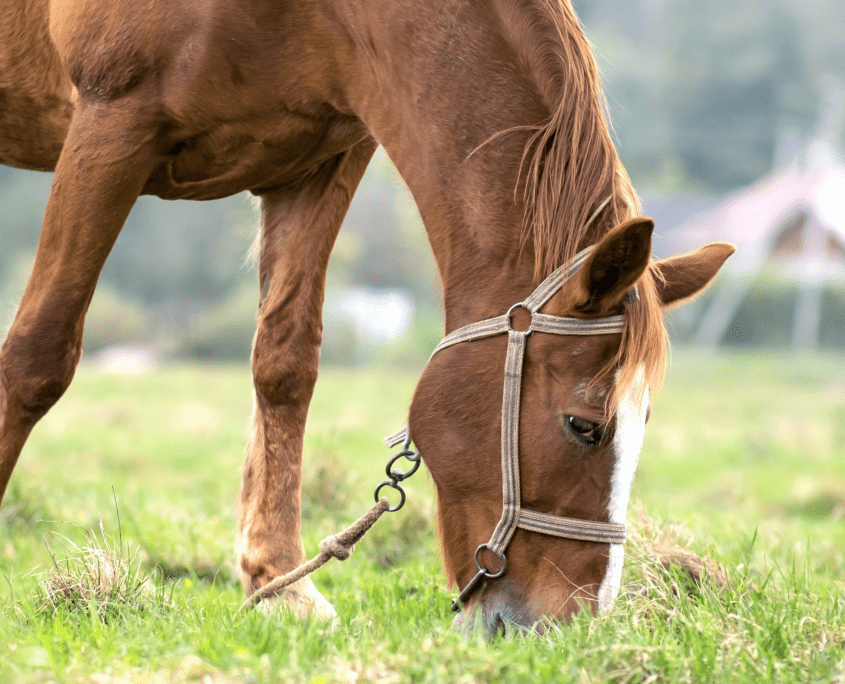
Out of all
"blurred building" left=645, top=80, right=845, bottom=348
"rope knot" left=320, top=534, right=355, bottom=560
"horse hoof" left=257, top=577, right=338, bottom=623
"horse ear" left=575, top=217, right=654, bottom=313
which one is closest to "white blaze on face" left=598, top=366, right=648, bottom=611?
"horse ear" left=575, top=217, right=654, bottom=313

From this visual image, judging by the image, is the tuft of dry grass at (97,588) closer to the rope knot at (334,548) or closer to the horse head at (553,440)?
the rope knot at (334,548)

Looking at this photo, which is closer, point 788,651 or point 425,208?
point 788,651

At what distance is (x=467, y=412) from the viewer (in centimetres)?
226

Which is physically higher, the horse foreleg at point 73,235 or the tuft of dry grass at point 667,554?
the horse foreleg at point 73,235

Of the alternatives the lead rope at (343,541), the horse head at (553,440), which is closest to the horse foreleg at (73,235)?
the lead rope at (343,541)

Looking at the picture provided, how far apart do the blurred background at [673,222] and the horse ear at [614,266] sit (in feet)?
40.1

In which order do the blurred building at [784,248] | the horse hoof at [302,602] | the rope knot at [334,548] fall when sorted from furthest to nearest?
the blurred building at [784,248]
the horse hoof at [302,602]
the rope knot at [334,548]

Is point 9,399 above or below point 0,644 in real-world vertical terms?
above

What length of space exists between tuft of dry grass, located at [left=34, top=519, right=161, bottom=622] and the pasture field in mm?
12

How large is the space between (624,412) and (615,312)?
258mm

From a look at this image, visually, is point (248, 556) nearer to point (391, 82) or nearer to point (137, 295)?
point (391, 82)

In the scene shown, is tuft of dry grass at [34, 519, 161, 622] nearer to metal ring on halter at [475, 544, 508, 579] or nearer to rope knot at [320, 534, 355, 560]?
rope knot at [320, 534, 355, 560]

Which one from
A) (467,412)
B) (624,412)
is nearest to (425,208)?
(467,412)

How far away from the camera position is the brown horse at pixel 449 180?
7.01 feet
